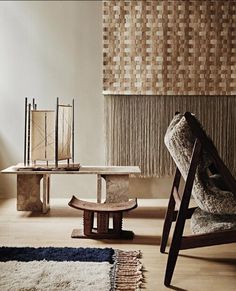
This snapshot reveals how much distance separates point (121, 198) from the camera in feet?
11.5

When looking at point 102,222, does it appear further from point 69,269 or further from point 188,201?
point 188,201

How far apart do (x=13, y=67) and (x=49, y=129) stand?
34.4 inches

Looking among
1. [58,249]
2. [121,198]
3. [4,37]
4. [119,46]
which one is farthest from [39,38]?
[58,249]

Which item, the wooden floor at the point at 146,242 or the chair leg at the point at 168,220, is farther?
the chair leg at the point at 168,220

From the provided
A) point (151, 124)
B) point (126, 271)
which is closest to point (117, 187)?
point (151, 124)

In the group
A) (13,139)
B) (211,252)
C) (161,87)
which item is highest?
(161,87)

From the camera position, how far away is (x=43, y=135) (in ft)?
11.7

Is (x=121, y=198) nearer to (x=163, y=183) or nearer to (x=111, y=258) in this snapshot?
(x=163, y=183)

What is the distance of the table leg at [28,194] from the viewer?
3.57 meters

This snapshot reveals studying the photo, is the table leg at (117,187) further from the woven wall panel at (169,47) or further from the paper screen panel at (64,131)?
the woven wall panel at (169,47)

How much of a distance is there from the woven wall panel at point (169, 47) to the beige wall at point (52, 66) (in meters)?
0.20

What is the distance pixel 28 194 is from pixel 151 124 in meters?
1.19

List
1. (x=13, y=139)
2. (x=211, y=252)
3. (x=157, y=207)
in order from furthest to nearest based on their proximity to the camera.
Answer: (x=13, y=139)
(x=157, y=207)
(x=211, y=252)

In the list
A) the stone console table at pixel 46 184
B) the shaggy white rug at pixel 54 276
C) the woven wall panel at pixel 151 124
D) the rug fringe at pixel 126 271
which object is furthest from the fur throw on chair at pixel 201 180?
the woven wall panel at pixel 151 124
